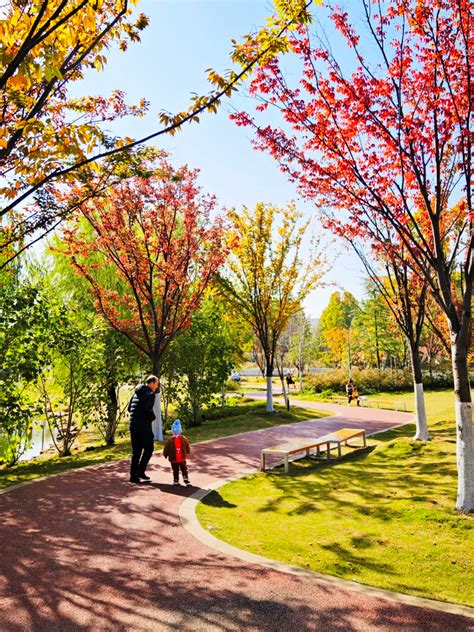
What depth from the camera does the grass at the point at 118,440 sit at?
962cm

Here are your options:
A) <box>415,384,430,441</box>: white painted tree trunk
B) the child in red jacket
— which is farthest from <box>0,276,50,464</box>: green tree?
<box>415,384,430,441</box>: white painted tree trunk

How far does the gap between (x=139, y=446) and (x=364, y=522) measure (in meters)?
4.08

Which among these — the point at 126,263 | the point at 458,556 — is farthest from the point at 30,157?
the point at 126,263

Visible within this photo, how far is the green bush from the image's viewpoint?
2952 centimetres

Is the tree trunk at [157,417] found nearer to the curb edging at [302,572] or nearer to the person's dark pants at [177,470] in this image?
the person's dark pants at [177,470]

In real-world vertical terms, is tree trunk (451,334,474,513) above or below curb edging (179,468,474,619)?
above

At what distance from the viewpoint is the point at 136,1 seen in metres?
4.13

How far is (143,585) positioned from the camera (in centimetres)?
426

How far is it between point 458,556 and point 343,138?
6.09 m

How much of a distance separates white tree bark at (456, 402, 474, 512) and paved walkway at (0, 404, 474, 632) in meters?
2.76

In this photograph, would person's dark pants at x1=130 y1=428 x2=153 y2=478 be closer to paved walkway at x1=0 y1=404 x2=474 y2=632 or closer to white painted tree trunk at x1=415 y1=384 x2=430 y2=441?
paved walkway at x1=0 y1=404 x2=474 y2=632

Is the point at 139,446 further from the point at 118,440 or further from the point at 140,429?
the point at 118,440

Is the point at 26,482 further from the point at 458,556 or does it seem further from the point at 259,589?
the point at 458,556

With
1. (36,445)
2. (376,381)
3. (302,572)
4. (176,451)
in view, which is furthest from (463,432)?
(376,381)
